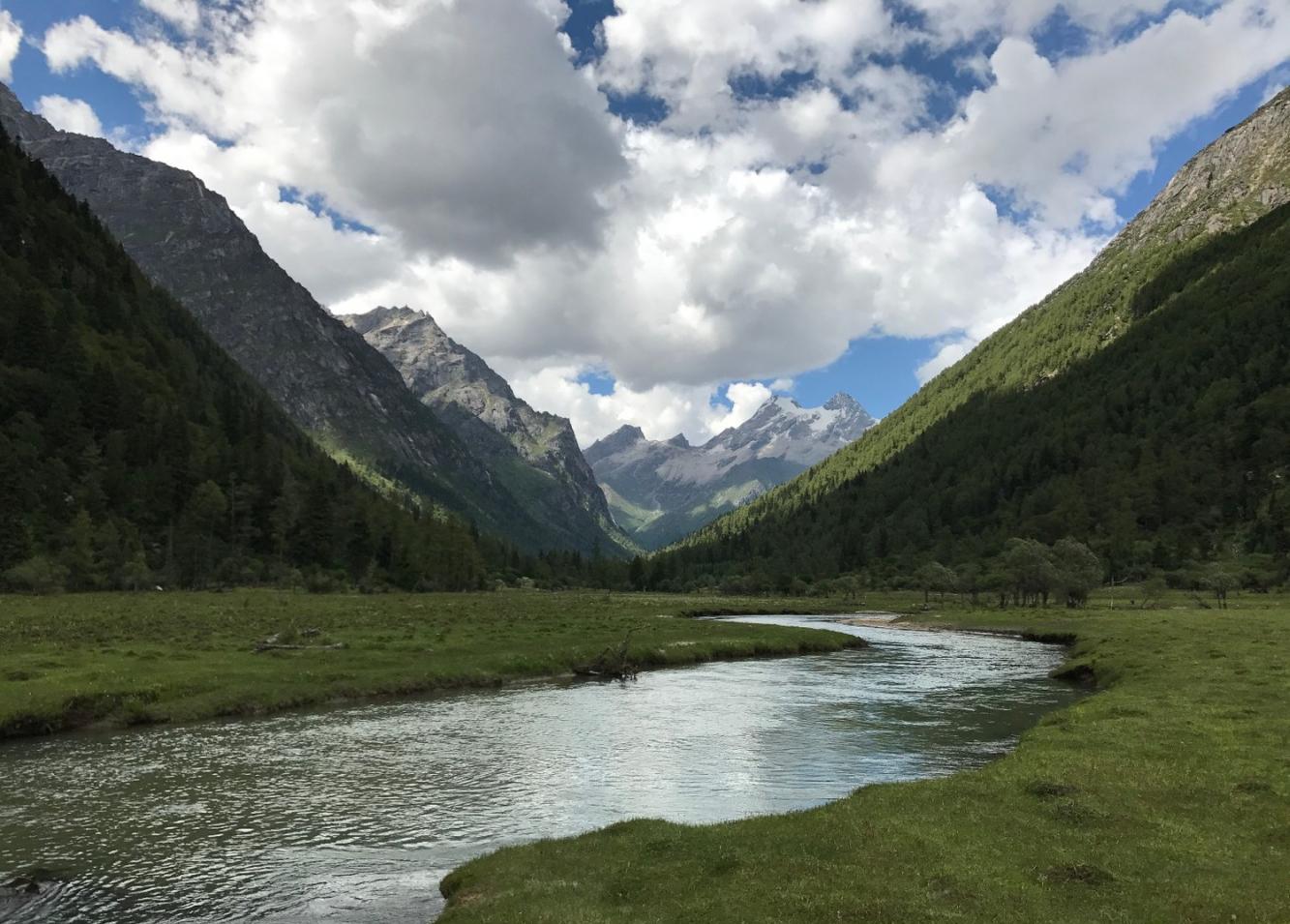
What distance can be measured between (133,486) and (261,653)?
106 m

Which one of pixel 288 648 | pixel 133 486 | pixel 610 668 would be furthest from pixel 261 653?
pixel 133 486

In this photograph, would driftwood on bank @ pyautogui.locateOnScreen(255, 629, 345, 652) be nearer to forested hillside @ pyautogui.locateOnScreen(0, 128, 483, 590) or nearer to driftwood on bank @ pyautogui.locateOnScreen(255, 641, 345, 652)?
driftwood on bank @ pyautogui.locateOnScreen(255, 641, 345, 652)

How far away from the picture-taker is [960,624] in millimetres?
132500

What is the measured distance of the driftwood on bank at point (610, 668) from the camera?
61.9 metres

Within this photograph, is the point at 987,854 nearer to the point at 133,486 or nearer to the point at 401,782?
the point at 401,782

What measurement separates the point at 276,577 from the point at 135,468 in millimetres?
36863

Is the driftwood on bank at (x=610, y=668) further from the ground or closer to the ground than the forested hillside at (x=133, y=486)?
closer to the ground

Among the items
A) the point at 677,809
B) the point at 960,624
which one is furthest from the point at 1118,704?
the point at 960,624

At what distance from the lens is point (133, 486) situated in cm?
13700

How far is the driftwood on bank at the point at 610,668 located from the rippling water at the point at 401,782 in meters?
7.77

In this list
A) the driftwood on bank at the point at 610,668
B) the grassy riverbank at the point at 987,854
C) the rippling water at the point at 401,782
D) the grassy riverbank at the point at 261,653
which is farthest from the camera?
the driftwood on bank at the point at 610,668

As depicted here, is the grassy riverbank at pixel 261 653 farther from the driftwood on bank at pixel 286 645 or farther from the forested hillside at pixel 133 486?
the forested hillside at pixel 133 486

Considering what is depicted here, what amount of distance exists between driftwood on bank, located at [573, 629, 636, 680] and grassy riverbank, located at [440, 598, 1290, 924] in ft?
120

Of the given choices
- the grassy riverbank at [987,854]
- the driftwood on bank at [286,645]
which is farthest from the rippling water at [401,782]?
the driftwood on bank at [286,645]
